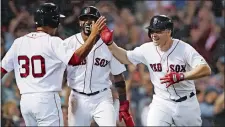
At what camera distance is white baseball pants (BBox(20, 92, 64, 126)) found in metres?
4.61

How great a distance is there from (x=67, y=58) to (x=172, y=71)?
2.76ft

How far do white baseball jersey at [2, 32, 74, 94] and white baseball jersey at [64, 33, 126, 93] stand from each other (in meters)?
0.30

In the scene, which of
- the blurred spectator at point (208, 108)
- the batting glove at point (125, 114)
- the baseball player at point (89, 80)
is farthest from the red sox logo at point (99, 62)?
the blurred spectator at point (208, 108)

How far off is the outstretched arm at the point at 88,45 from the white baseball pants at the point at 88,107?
48cm

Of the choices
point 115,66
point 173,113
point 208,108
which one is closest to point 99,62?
point 115,66

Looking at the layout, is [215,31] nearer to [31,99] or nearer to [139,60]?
[139,60]

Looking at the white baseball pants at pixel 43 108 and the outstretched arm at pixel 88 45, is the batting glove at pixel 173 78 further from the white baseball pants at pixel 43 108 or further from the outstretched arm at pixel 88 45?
the white baseball pants at pixel 43 108

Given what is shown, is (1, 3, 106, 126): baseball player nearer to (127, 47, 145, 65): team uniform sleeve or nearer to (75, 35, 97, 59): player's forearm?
(75, 35, 97, 59): player's forearm

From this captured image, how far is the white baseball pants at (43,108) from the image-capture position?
15.1 ft

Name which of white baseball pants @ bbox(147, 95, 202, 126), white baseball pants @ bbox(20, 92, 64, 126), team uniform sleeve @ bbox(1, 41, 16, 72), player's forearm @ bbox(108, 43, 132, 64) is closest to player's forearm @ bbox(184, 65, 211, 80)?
white baseball pants @ bbox(147, 95, 202, 126)

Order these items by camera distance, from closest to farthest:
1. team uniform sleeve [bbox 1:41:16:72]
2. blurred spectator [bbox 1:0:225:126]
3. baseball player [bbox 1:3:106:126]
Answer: baseball player [bbox 1:3:106:126]
team uniform sleeve [bbox 1:41:16:72]
blurred spectator [bbox 1:0:225:126]

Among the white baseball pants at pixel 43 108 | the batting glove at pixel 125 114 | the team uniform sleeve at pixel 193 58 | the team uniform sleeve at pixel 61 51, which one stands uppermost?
the team uniform sleeve at pixel 61 51

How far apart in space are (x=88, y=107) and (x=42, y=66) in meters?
0.57

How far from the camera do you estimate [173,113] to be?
16.0ft
